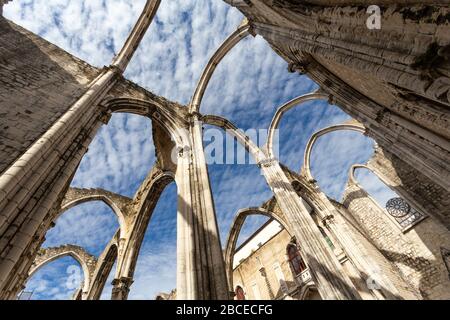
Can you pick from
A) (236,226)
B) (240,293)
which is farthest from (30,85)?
(240,293)

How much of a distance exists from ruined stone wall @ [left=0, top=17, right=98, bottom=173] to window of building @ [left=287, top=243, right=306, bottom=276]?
13.5 meters

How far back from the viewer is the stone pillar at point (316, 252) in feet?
22.9

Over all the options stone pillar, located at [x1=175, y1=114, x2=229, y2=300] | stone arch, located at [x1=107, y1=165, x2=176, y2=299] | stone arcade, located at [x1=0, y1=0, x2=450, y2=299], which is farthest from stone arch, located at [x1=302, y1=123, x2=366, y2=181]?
stone pillar, located at [x1=175, y1=114, x2=229, y2=300]

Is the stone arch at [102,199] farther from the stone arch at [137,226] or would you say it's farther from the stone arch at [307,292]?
the stone arch at [307,292]

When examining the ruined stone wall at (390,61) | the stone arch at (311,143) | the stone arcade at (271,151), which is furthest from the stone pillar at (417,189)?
the ruined stone wall at (390,61)

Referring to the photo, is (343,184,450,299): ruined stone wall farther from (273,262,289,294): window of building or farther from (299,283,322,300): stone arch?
(273,262,289,294): window of building

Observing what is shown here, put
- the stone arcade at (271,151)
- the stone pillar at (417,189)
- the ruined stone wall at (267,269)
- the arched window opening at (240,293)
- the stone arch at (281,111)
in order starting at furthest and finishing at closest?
the arched window opening at (240,293)
the ruined stone wall at (267,269)
the stone arch at (281,111)
the stone pillar at (417,189)
the stone arcade at (271,151)

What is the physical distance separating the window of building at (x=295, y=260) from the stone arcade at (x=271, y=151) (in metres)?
0.06

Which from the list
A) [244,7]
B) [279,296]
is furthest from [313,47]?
[279,296]

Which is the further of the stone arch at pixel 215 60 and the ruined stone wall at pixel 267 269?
the ruined stone wall at pixel 267 269

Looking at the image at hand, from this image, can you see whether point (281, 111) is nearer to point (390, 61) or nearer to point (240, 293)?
point (390, 61)

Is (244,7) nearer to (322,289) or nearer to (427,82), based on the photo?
(427,82)

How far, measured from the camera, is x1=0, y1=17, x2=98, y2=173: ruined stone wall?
3.50 m
